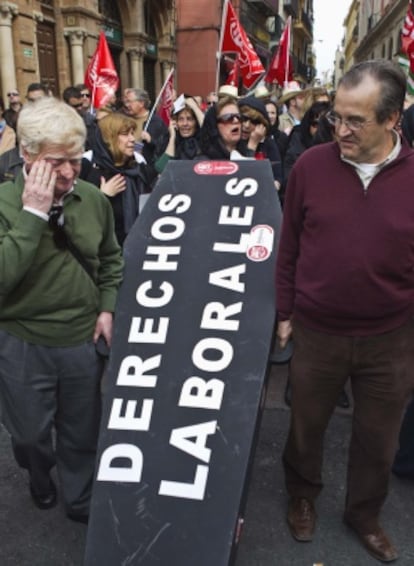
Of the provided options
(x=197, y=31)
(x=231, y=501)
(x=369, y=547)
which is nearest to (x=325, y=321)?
(x=231, y=501)

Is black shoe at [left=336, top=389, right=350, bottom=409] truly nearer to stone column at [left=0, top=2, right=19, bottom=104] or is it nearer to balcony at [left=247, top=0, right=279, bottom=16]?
stone column at [left=0, top=2, right=19, bottom=104]

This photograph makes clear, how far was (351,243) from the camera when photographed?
1817 millimetres

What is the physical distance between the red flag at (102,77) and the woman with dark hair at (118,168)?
154 inches

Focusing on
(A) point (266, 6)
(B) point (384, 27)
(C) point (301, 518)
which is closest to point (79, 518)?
(C) point (301, 518)

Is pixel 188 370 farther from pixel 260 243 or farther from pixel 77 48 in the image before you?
pixel 77 48

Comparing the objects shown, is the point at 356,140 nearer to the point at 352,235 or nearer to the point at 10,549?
the point at 352,235

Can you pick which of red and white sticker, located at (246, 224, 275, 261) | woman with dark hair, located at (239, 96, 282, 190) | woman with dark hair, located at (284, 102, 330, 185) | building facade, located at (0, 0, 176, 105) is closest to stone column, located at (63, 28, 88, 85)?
building facade, located at (0, 0, 176, 105)

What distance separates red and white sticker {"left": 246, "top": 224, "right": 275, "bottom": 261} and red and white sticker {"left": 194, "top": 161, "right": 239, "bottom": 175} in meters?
0.37

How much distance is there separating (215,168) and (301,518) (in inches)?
65.6

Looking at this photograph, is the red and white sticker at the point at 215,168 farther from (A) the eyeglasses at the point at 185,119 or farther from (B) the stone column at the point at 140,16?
(B) the stone column at the point at 140,16

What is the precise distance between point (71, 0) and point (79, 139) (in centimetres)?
1371

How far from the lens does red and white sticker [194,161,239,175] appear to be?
263 centimetres

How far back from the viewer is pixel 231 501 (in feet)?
6.12

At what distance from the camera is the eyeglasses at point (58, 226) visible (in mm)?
1881
